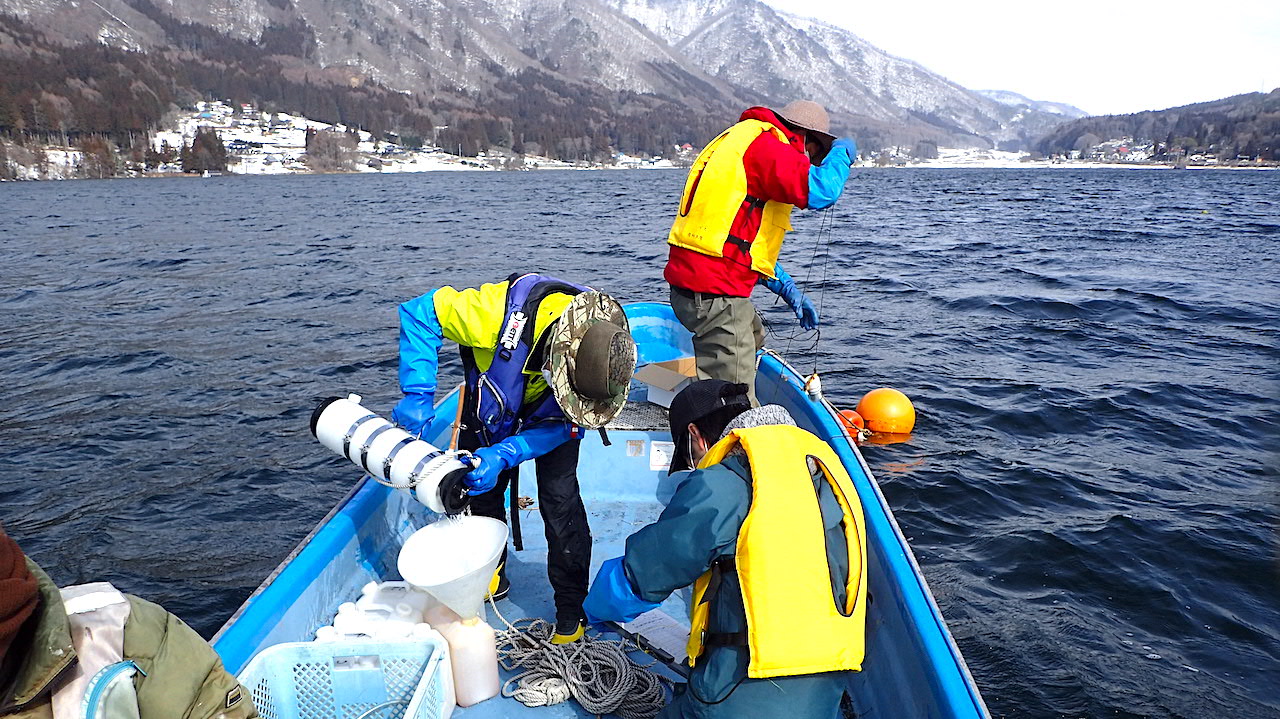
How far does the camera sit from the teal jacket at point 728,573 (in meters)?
2.37

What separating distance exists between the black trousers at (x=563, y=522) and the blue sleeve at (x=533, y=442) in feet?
0.37

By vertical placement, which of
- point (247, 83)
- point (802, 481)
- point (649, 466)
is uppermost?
point (247, 83)

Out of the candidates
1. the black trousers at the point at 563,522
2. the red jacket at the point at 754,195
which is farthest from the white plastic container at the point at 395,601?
the red jacket at the point at 754,195

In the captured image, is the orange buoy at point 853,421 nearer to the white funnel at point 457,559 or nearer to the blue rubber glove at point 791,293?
the blue rubber glove at point 791,293

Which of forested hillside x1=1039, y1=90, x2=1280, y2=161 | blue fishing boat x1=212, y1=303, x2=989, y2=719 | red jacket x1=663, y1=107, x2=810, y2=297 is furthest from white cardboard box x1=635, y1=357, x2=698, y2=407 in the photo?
forested hillside x1=1039, y1=90, x2=1280, y2=161

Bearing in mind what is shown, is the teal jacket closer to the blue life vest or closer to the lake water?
the blue life vest

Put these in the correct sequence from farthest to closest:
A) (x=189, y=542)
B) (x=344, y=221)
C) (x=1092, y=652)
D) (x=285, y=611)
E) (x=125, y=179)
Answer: (x=125, y=179), (x=344, y=221), (x=189, y=542), (x=1092, y=652), (x=285, y=611)

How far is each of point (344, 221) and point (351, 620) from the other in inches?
1608

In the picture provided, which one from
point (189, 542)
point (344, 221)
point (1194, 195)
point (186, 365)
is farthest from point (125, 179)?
point (1194, 195)

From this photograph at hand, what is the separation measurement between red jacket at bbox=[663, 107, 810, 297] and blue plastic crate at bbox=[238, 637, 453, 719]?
277cm

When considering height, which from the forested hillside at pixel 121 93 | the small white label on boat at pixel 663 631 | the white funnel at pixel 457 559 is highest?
the forested hillside at pixel 121 93

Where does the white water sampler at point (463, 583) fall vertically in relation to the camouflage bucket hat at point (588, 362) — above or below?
below

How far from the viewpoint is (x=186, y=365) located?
42.9 feet

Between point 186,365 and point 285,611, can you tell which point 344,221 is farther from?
point 285,611
